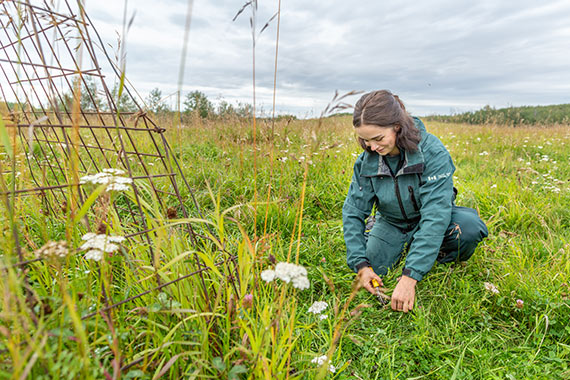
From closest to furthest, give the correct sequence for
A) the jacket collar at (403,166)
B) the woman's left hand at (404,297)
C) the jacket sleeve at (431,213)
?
the woman's left hand at (404,297) < the jacket sleeve at (431,213) < the jacket collar at (403,166)

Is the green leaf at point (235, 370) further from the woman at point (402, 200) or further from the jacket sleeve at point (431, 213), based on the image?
the jacket sleeve at point (431, 213)

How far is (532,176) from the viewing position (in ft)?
14.1

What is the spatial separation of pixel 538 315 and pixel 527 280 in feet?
0.73

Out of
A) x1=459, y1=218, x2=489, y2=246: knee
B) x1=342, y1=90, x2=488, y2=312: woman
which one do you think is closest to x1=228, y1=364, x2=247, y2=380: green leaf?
x1=342, y1=90, x2=488, y2=312: woman

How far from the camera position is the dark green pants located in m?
2.33

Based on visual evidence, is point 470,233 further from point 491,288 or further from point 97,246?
point 97,246

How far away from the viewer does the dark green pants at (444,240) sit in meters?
2.33

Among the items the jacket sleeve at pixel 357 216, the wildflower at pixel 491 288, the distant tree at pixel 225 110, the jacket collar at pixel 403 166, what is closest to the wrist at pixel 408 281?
the jacket sleeve at pixel 357 216

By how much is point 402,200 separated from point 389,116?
0.65 m

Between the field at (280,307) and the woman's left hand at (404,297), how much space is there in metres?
0.07

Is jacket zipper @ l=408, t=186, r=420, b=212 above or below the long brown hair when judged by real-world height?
below

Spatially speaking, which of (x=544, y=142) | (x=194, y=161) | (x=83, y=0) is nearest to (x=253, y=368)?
(x=83, y=0)

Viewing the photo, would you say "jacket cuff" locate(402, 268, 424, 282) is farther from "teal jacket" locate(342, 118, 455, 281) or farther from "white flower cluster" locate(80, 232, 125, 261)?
"white flower cluster" locate(80, 232, 125, 261)

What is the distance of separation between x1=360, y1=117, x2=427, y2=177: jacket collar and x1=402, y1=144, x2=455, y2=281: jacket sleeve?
2.3 inches
